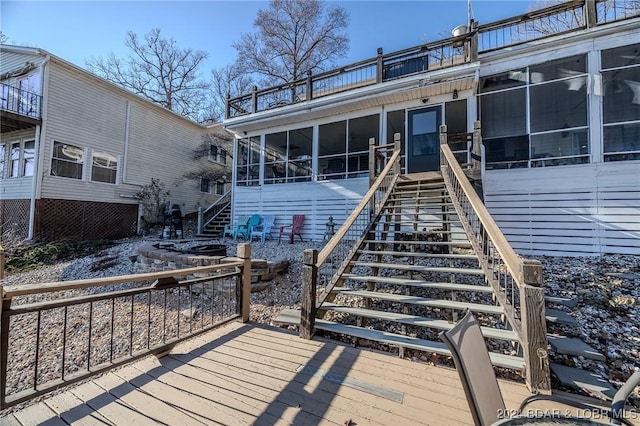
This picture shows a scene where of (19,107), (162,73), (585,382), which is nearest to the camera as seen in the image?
(585,382)

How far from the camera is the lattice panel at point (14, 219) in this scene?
9.41 m

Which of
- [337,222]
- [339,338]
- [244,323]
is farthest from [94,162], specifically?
[339,338]

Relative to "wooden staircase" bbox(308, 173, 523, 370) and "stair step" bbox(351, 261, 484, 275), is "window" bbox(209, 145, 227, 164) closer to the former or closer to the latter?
"wooden staircase" bbox(308, 173, 523, 370)

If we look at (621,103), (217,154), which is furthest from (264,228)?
(621,103)

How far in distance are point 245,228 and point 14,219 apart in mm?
7995

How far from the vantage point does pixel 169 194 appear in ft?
46.5

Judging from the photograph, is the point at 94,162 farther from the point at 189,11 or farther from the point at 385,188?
the point at 385,188

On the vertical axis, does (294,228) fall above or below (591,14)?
below

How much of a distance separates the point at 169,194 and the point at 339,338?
43.7 feet

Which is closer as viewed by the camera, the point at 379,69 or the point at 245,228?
the point at 379,69

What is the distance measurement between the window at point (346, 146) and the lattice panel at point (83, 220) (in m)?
8.93

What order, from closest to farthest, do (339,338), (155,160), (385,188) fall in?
(339,338), (385,188), (155,160)

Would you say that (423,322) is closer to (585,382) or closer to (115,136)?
(585,382)

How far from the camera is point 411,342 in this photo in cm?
301
